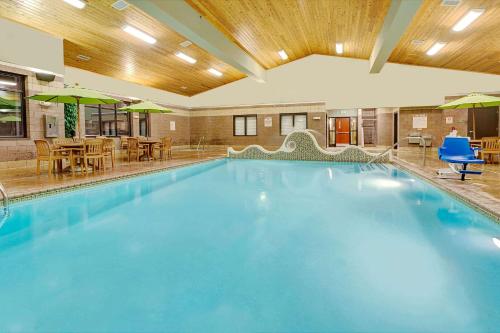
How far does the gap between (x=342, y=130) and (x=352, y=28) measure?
9.14 m

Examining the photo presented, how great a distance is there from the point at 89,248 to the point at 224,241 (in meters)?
1.26

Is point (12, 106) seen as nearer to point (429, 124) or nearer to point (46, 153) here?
point (46, 153)

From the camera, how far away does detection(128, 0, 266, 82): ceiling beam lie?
5.39 metres

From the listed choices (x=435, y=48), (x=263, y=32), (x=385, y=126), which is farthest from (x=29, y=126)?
(x=385, y=126)

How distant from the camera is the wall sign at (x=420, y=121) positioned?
13258mm

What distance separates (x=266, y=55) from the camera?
1179cm

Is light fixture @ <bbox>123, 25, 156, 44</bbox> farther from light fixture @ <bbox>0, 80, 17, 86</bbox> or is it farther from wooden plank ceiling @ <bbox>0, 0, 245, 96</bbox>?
light fixture @ <bbox>0, 80, 17, 86</bbox>

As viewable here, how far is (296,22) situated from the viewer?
28.1 ft

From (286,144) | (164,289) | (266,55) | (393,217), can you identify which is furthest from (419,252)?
(266,55)

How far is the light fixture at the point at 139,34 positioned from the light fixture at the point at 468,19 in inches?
306

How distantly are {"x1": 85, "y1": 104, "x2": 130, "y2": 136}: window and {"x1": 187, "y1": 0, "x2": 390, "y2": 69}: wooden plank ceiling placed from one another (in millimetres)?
5723

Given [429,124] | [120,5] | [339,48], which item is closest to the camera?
[120,5]

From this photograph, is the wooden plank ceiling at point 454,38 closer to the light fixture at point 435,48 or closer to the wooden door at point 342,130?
the light fixture at point 435,48

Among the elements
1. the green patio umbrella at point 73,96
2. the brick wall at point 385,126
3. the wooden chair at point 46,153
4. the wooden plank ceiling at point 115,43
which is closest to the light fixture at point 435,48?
the brick wall at point 385,126
